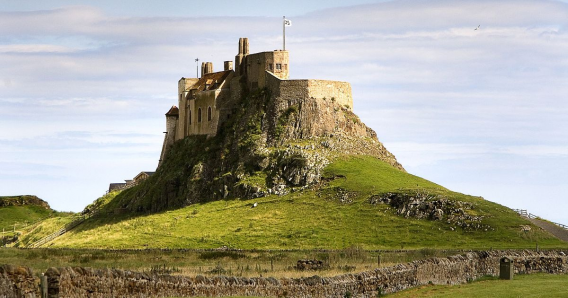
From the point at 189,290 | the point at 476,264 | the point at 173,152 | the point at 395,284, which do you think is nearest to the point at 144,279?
the point at 189,290

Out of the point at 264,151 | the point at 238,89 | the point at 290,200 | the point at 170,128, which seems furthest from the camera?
the point at 170,128

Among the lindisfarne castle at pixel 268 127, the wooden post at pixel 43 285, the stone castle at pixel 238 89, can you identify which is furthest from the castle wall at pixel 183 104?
the wooden post at pixel 43 285

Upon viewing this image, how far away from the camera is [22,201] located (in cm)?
17512

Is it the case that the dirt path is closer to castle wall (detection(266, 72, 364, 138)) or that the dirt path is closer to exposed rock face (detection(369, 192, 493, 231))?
exposed rock face (detection(369, 192, 493, 231))

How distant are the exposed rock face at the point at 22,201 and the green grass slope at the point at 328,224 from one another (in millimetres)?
39988

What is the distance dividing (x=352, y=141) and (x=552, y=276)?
8059cm

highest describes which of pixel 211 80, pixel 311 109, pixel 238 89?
pixel 211 80

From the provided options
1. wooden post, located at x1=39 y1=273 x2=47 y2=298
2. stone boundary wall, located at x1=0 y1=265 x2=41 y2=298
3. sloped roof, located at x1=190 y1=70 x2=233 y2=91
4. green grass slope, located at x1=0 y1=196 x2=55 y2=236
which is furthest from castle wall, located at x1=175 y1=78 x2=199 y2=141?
wooden post, located at x1=39 y1=273 x2=47 y2=298

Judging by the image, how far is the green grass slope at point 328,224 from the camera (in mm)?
100750

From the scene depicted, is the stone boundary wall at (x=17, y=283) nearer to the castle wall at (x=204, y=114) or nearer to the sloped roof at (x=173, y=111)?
the castle wall at (x=204, y=114)

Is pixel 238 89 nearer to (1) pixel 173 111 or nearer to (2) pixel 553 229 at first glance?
(1) pixel 173 111

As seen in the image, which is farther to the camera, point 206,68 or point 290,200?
point 206,68

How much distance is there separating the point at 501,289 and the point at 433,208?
6086cm

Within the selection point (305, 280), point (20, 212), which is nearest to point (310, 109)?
point (20, 212)
